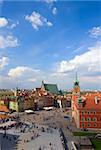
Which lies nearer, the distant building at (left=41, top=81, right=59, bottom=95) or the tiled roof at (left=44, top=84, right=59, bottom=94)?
the distant building at (left=41, top=81, right=59, bottom=95)

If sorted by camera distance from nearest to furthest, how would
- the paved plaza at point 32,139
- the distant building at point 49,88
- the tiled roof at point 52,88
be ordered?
1. the paved plaza at point 32,139
2. the distant building at point 49,88
3. the tiled roof at point 52,88

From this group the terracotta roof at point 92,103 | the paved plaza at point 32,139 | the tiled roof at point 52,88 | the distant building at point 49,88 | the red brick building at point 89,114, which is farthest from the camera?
the tiled roof at point 52,88

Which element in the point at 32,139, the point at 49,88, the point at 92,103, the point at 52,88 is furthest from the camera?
the point at 52,88

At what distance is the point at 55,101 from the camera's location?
7238 cm

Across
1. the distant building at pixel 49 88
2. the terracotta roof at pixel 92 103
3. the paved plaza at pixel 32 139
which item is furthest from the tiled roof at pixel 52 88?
the paved plaza at pixel 32 139

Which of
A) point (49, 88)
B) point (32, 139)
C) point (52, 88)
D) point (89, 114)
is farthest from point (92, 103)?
point (52, 88)

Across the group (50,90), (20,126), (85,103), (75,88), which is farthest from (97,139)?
(50,90)

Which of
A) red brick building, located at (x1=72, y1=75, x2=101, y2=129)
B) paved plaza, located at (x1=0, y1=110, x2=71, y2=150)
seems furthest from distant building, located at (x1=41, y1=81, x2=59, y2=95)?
paved plaza, located at (x1=0, y1=110, x2=71, y2=150)

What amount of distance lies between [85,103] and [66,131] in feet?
14.4

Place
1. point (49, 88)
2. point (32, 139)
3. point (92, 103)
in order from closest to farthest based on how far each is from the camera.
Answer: point (32, 139), point (92, 103), point (49, 88)

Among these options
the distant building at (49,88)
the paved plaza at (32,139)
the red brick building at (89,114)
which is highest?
the distant building at (49,88)

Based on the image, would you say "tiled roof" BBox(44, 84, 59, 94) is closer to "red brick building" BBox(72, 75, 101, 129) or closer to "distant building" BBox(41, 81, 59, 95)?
"distant building" BBox(41, 81, 59, 95)

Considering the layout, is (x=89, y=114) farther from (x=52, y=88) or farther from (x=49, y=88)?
(x=52, y=88)

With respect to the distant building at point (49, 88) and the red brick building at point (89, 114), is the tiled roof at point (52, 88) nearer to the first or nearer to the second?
the distant building at point (49, 88)
